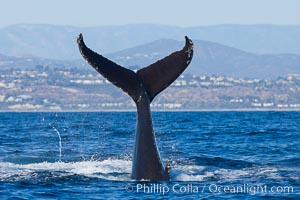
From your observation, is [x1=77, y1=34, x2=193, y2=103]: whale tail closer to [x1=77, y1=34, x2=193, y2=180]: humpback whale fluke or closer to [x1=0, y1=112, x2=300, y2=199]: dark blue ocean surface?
[x1=77, y1=34, x2=193, y2=180]: humpback whale fluke

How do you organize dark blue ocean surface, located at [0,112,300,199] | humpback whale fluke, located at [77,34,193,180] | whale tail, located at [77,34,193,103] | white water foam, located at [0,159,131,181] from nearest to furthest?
1. dark blue ocean surface, located at [0,112,300,199]
2. whale tail, located at [77,34,193,103]
3. humpback whale fluke, located at [77,34,193,180]
4. white water foam, located at [0,159,131,181]

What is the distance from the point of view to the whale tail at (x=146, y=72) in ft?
59.2

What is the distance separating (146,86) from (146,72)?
0.99 feet

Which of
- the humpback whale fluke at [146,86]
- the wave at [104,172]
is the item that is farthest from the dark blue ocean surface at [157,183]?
the humpback whale fluke at [146,86]

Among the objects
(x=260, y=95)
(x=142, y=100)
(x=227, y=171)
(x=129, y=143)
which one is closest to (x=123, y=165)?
(x=227, y=171)

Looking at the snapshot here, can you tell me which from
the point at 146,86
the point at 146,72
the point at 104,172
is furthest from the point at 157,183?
the point at 104,172

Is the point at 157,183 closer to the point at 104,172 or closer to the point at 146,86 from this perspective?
the point at 146,86

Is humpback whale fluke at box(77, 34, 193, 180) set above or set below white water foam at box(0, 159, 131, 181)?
above

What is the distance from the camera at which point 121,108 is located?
172 m

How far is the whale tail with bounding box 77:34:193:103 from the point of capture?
18047 millimetres

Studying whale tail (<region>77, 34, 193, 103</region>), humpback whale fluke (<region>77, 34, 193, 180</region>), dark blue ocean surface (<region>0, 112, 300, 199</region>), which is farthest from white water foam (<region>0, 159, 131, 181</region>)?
whale tail (<region>77, 34, 193, 103</region>)

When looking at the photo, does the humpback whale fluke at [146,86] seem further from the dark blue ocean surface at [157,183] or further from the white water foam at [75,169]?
the white water foam at [75,169]

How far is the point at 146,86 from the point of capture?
19.0m

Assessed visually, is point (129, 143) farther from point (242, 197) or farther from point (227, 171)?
point (242, 197)
